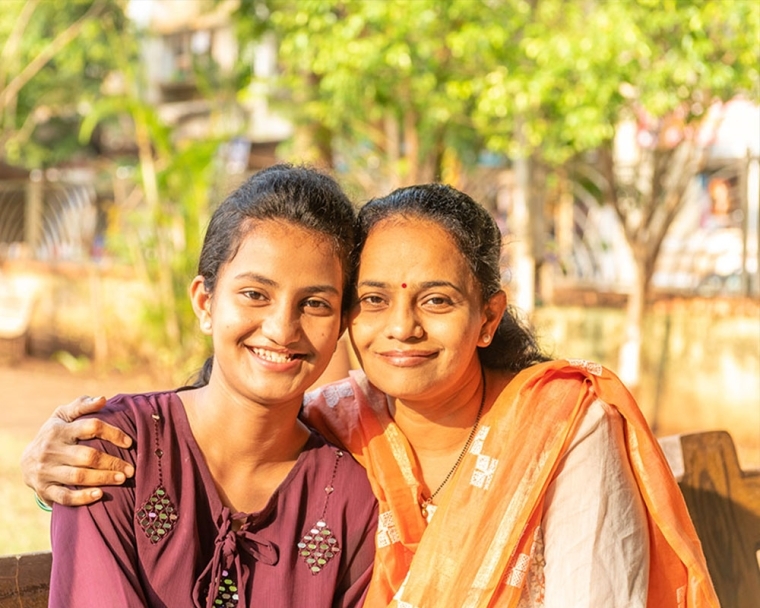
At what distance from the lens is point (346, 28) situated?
7945 mm

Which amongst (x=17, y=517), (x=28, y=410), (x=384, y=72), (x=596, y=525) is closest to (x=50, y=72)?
(x=28, y=410)

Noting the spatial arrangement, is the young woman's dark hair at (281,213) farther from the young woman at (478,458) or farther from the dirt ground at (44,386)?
the dirt ground at (44,386)

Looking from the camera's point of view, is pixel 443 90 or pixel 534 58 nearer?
pixel 534 58

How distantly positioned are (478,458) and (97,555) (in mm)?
875

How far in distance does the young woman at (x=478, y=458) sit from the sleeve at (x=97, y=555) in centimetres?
7

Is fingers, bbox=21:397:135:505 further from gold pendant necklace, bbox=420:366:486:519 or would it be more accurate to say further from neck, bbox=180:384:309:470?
gold pendant necklace, bbox=420:366:486:519

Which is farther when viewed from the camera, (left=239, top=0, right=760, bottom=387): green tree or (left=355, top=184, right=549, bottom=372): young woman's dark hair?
(left=239, top=0, right=760, bottom=387): green tree

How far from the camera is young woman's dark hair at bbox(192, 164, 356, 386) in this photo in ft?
7.68

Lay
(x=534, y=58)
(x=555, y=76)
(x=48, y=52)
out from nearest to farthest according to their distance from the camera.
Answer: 1. (x=555, y=76)
2. (x=534, y=58)
3. (x=48, y=52)

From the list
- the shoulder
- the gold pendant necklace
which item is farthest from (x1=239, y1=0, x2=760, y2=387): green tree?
the shoulder

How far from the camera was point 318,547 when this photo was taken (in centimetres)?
236

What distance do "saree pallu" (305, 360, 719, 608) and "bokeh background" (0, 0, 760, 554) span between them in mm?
926

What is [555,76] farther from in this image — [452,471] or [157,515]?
[157,515]

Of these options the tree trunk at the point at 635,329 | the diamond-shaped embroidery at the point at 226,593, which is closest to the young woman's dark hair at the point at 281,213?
the diamond-shaped embroidery at the point at 226,593
